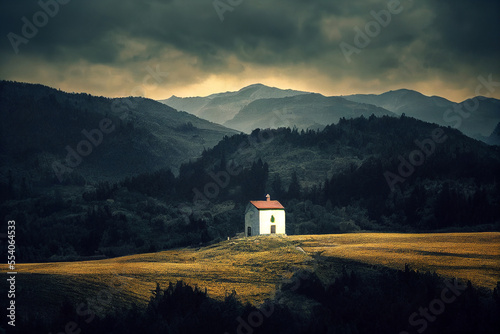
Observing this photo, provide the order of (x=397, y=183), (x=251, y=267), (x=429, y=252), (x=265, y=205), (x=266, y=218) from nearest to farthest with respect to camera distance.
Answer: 1. (x=429, y=252)
2. (x=251, y=267)
3. (x=266, y=218)
4. (x=265, y=205)
5. (x=397, y=183)

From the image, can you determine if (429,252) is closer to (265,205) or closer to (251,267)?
(251,267)

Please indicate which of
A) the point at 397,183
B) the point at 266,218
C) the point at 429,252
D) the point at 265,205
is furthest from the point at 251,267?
the point at 397,183

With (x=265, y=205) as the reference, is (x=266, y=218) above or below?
below

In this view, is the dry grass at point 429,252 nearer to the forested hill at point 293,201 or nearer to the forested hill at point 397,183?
the forested hill at point 293,201

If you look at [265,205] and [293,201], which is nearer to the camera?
[265,205]

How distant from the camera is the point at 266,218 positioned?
275 feet

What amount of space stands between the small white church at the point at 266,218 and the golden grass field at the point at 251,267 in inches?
131

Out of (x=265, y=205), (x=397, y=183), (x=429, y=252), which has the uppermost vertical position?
(x=397, y=183)

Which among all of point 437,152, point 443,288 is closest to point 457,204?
point 437,152

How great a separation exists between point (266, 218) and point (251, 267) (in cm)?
2048

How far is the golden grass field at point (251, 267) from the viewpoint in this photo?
50.1 m

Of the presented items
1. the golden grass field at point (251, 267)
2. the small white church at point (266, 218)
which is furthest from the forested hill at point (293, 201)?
the golden grass field at point (251, 267)

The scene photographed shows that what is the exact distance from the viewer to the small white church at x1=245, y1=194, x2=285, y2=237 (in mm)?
83312

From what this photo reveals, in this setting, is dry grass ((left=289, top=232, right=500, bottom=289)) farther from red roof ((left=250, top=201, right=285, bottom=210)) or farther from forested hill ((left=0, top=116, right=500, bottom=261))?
forested hill ((left=0, top=116, right=500, bottom=261))
